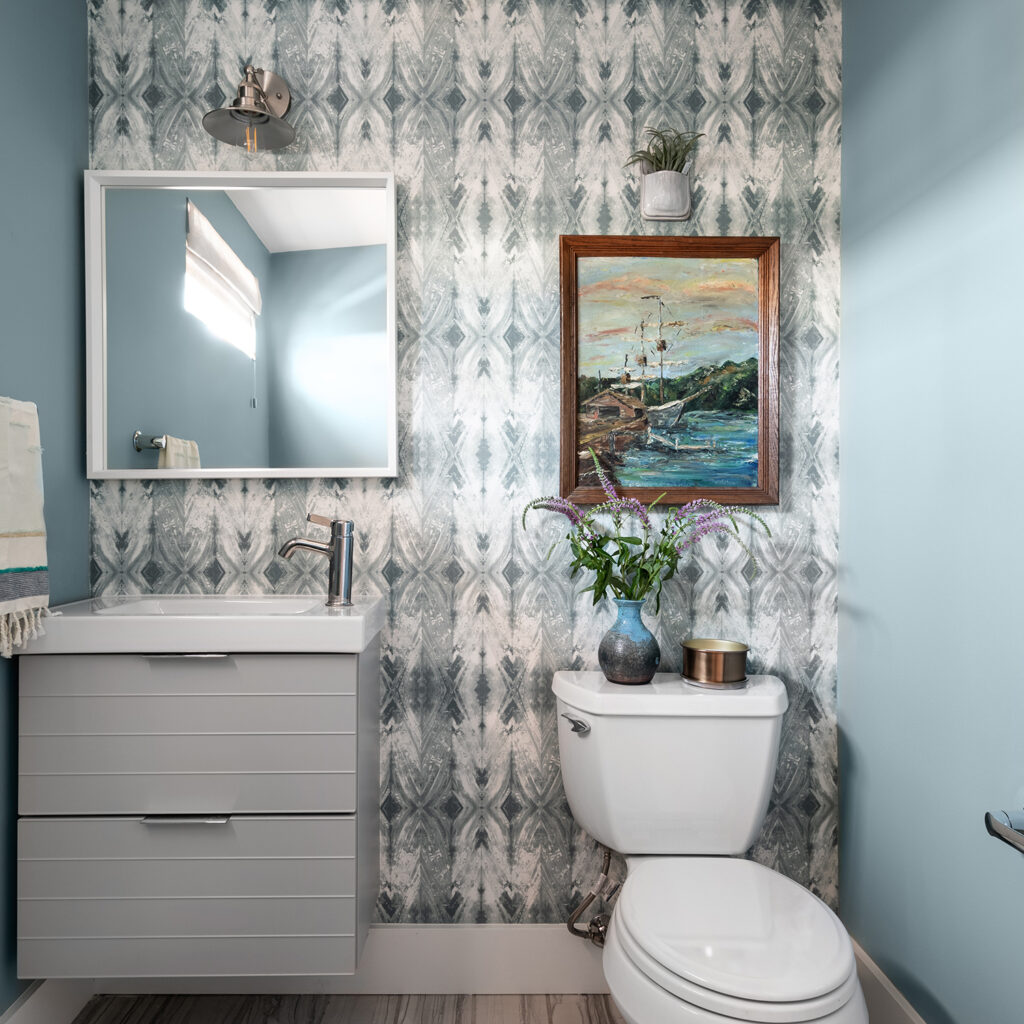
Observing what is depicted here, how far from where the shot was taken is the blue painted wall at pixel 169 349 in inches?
66.1

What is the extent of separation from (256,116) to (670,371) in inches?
43.1

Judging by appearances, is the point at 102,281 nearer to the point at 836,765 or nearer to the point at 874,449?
the point at 874,449

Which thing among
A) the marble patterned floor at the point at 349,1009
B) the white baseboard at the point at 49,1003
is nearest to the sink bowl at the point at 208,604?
the white baseboard at the point at 49,1003

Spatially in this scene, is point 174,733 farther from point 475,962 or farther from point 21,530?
point 475,962

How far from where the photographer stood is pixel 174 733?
1365 mm

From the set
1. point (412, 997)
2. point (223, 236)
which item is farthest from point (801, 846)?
point (223, 236)

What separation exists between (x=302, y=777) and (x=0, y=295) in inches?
43.2

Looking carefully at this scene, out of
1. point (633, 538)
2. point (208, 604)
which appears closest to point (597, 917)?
point (633, 538)

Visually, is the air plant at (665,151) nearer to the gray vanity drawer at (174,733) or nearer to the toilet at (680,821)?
the toilet at (680,821)

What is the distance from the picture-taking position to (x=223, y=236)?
1.70m

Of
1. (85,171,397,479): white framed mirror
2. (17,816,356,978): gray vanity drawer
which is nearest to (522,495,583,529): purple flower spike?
(85,171,397,479): white framed mirror

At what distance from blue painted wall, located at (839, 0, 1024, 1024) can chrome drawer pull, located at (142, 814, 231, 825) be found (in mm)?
1336

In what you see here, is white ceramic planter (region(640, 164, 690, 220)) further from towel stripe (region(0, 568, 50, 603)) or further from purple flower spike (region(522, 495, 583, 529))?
towel stripe (region(0, 568, 50, 603))

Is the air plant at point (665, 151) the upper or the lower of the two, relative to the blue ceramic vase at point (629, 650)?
upper
